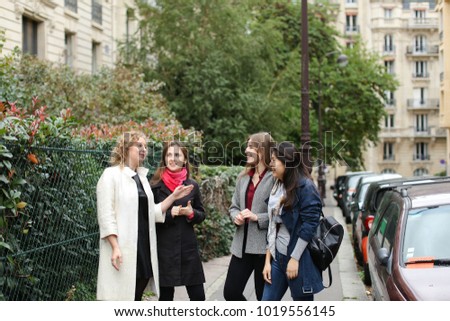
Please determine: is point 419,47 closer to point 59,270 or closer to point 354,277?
point 354,277

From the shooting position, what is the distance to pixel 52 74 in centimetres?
1805

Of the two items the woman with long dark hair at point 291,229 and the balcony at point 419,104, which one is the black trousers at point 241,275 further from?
the balcony at point 419,104

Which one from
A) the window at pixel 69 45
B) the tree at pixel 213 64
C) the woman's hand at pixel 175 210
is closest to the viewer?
the woman's hand at pixel 175 210

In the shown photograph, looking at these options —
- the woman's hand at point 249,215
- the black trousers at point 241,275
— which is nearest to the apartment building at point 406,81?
the black trousers at point 241,275

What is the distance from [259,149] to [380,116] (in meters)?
38.8

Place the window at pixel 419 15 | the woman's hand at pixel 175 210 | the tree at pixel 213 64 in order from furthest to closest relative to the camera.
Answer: the window at pixel 419 15
the tree at pixel 213 64
the woman's hand at pixel 175 210

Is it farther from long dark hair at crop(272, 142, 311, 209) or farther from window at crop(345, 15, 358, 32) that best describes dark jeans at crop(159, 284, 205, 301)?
window at crop(345, 15, 358, 32)

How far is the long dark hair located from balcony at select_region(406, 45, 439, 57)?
8009cm

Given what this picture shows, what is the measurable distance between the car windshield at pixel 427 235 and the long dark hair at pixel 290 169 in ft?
3.70

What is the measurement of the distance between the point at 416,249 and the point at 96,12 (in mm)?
23813

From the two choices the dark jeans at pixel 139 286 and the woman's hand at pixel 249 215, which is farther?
the woman's hand at pixel 249 215

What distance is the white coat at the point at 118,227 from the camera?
591 centimetres
